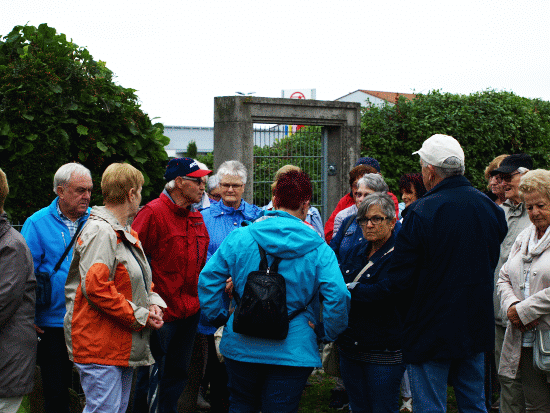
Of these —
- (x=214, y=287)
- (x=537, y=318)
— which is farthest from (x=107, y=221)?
(x=537, y=318)

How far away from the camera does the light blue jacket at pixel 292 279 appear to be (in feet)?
10.6

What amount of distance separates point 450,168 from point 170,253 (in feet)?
6.98

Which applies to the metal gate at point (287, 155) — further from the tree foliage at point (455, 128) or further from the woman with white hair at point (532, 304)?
the woman with white hair at point (532, 304)

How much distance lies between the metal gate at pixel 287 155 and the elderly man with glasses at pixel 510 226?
2.94 metres

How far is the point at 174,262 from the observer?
14.3ft

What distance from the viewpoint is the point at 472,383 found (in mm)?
3420

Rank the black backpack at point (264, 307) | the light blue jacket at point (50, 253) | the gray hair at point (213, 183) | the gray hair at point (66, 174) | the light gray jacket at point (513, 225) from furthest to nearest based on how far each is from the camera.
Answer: the gray hair at point (213, 183) < the light gray jacket at point (513, 225) < the gray hair at point (66, 174) < the light blue jacket at point (50, 253) < the black backpack at point (264, 307)

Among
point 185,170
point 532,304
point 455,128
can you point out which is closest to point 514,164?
point 532,304

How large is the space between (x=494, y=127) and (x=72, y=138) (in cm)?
724

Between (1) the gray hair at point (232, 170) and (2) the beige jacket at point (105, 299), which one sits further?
(1) the gray hair at point (232, 170)

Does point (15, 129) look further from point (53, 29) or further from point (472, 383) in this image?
point (472, 383)

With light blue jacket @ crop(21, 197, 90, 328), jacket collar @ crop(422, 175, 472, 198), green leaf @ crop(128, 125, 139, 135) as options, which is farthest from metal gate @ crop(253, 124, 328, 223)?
jacket collar @ crop(422, 175, 472, 198)

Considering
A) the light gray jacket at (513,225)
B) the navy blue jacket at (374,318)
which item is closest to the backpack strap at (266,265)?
the navy blue jacket at (374,318)

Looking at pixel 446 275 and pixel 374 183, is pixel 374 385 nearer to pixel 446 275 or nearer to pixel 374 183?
pixel 446 275
